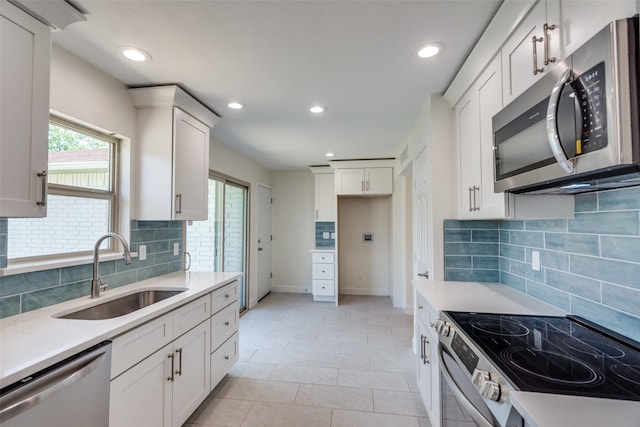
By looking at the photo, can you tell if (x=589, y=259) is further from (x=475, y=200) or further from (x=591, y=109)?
(x=591, y=109)

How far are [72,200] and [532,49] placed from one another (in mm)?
2757

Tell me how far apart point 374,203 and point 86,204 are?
4329 mm

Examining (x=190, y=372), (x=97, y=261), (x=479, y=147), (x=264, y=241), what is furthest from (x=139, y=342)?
(x=264, y=241)

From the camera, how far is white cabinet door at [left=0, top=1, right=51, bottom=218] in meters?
1.20

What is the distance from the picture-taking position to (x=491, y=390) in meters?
0.86

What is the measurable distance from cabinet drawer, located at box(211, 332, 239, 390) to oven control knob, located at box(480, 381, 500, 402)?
6.37 ft

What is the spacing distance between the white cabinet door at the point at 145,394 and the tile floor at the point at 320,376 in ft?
1.59

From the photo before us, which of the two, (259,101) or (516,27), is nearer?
(516,27)

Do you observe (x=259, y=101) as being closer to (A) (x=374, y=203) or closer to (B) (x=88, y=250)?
(B) (x=88, y=250)

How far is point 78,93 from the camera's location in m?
1.83

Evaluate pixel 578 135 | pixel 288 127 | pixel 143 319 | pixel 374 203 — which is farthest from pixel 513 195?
pixel 374 203

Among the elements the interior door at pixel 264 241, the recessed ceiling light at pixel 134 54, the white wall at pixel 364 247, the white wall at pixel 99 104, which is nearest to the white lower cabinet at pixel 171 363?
the white wall at pixel 99 104

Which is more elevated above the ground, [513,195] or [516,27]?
[516,27]

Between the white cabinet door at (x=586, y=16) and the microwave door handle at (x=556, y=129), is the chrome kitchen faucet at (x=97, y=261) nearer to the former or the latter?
the microwave door handle at (x=556, y=129)
